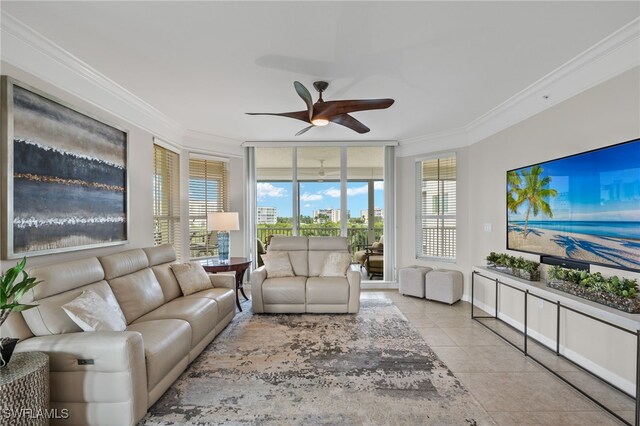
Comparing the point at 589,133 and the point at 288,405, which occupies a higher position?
the point at 589,133

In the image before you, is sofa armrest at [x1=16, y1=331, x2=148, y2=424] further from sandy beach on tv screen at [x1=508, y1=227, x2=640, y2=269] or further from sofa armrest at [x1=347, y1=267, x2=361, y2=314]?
sandy beach on tv screen at [x1=508, y1=227, x2=640, y2=269]

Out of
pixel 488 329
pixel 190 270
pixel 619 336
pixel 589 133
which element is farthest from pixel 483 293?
pixel 190 270

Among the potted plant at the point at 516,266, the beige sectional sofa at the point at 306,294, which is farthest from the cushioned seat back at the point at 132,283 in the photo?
the potted plant at the point at 516,266

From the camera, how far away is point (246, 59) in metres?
2.58

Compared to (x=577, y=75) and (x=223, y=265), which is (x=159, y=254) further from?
(x=577, y=75)

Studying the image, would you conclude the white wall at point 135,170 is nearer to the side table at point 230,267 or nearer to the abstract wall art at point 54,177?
the abstract wall art at point 54,177

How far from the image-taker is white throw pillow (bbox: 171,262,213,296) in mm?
3450

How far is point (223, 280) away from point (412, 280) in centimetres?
301

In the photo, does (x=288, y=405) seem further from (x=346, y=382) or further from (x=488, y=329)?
(x=488, y=329)

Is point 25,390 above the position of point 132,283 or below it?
below

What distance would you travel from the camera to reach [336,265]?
4.43 m

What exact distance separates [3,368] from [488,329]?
14.0 feet

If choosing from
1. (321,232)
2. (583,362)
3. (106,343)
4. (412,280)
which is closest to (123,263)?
(106,343)

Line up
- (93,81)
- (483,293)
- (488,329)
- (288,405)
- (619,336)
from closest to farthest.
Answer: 1. (288,405)
2. (619,336)
3. (93,81)
4. (488,329)
5. (483,293)
